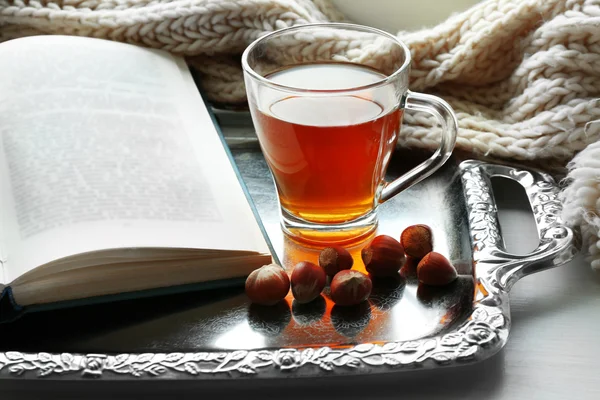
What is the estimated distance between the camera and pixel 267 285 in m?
0.62

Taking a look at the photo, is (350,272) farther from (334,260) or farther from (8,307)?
(8,307)

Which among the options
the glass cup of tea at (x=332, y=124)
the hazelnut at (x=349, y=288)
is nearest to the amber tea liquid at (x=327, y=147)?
the glass cup of tea at (x=332, y=124)

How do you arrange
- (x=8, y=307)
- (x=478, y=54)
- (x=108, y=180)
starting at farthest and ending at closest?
1. (x=478, y=54)
2. (x=108, y=180)
3. (x=8, y=307)

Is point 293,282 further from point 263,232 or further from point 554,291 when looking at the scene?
point 554,291

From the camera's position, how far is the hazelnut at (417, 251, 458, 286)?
0.65 m

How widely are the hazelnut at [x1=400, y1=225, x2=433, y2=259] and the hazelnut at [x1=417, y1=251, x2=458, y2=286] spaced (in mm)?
29

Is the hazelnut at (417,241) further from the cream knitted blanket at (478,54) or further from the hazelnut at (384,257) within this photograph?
the cream knitted blanket at (478,54)

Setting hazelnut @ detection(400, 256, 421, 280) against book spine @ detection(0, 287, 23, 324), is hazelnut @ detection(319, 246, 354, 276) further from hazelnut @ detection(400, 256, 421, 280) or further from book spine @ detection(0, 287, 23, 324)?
book spine @ detection(0, 287, 23, 324)

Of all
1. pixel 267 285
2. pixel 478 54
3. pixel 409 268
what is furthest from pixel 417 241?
pixel 478 54

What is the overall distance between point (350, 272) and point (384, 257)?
0.04 metres

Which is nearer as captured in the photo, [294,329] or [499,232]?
[294,329]

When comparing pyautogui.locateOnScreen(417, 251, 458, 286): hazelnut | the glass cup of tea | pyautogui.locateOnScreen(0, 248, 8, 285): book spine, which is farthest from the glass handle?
pyautogui.locateOnScreen(0, 248, 8, 285): book spine

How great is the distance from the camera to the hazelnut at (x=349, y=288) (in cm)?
62

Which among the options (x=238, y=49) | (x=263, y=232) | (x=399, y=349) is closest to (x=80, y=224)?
(x=263, y=232)
